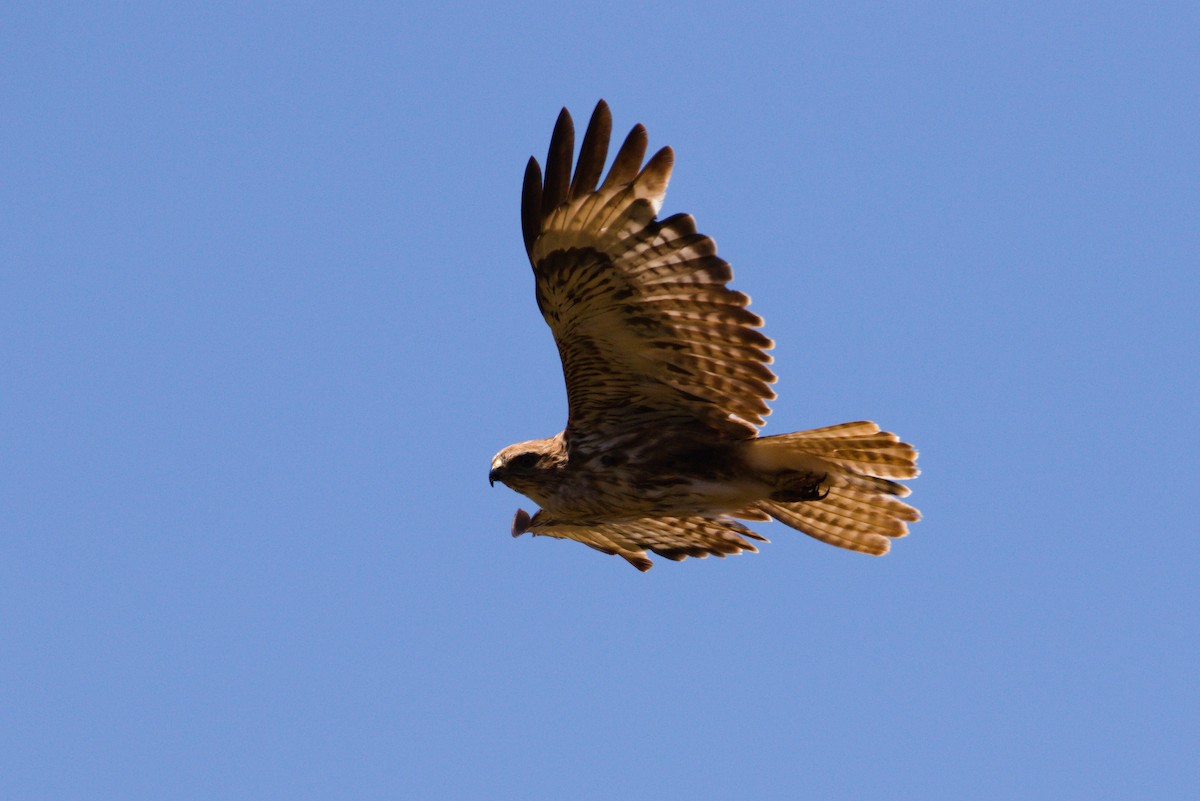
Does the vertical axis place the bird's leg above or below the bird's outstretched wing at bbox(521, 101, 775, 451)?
below

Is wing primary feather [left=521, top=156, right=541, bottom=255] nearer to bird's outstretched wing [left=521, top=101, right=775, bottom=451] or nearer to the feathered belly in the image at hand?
bird's outstretched wing [left=521, top=101, right=775, bottom=451]

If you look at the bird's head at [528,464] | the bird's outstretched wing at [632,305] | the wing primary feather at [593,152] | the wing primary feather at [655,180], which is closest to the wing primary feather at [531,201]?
the bird's outstretched wing at [632,305]

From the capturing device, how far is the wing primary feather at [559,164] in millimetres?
7996

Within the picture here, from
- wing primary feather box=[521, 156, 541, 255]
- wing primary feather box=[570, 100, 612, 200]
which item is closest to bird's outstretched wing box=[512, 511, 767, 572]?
wing primary feather box=[521, 156, 541, 255]

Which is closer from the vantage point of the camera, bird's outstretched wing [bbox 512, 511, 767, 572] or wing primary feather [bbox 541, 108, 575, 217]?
wing primary feather [bbox 541, 108, 575, 217]

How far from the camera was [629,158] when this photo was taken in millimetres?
7953

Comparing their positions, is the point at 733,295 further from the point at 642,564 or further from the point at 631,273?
the point at 642,564

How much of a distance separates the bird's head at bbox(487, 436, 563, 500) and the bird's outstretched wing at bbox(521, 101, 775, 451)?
0.16 metres

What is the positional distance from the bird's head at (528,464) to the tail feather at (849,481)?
118cm

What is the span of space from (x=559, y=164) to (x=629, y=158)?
0.36m

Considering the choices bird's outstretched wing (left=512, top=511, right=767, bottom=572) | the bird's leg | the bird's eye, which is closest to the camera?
the bird's leg

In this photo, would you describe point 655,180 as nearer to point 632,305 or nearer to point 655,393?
point 632,305

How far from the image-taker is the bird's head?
9031mm

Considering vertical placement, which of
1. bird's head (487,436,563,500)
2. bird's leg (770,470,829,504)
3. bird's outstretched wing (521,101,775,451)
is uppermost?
bird's outstretched wing (521,101,775,451)
